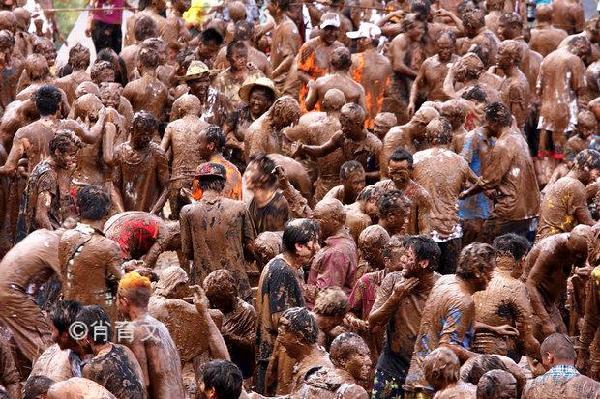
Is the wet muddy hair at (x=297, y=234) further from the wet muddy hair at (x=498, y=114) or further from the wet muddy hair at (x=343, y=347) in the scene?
the wet muddy hair at (x=498, y=114)

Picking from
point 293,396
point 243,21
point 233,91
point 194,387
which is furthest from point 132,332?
point 243,21

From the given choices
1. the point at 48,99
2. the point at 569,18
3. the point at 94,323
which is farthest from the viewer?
the point at 569,18

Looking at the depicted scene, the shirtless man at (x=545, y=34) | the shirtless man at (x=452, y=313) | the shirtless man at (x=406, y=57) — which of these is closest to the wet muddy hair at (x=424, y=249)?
the shirtless man at (x=452, y=313)

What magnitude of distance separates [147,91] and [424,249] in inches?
291

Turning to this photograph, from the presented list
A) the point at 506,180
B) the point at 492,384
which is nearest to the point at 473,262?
the point at 492,384

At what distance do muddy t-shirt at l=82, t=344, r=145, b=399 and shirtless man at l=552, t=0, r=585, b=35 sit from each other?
13.2 meters

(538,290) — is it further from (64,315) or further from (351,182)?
(64,315)

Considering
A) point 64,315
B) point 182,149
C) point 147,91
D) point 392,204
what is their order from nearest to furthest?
point 64,315 < point 392,204 < point 182,149 < point 147,91

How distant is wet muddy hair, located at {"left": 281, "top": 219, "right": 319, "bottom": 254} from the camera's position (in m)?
14.4

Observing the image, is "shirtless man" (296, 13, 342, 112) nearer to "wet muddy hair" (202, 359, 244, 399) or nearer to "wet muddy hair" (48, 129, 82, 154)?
"wet muddy hair" (48, 129, 82, 154)

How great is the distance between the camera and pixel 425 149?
1911 cm

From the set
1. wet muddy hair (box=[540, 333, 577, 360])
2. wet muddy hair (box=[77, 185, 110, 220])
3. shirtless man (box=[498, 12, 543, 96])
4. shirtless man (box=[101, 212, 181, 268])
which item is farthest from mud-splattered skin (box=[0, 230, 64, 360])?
shirtless man (box=[498, 12, 543, 96])

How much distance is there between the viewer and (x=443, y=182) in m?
17.7

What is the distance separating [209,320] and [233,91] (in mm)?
7174
